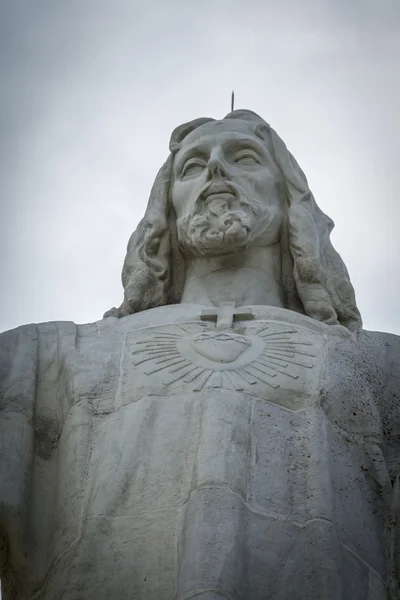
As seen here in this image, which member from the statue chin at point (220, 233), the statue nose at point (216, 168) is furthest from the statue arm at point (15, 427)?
the statue nose at point (216, 168)

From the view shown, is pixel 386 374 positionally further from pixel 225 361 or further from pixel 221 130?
pixel 221 130

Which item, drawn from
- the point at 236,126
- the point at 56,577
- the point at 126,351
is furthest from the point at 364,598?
the point at 236,126

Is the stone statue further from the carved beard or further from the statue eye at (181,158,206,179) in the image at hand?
the statue eye at (181,158,206,179)

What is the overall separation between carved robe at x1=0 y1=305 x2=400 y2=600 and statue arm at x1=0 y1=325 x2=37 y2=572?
0.03 ft

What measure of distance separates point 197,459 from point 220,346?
1.15 m

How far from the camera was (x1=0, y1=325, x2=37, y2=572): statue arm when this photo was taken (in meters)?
8.29

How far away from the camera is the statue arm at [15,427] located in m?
8.29

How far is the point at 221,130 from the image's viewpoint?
11180 mm

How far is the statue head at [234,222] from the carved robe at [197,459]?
871 mm

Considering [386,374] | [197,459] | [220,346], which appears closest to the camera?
[197,459]

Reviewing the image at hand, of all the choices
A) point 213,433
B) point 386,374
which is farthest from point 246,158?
point 213,433

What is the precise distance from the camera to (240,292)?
34.1 feet

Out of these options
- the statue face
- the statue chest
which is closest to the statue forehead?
the statue face

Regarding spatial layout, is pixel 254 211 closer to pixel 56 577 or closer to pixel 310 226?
pixel 310 226
